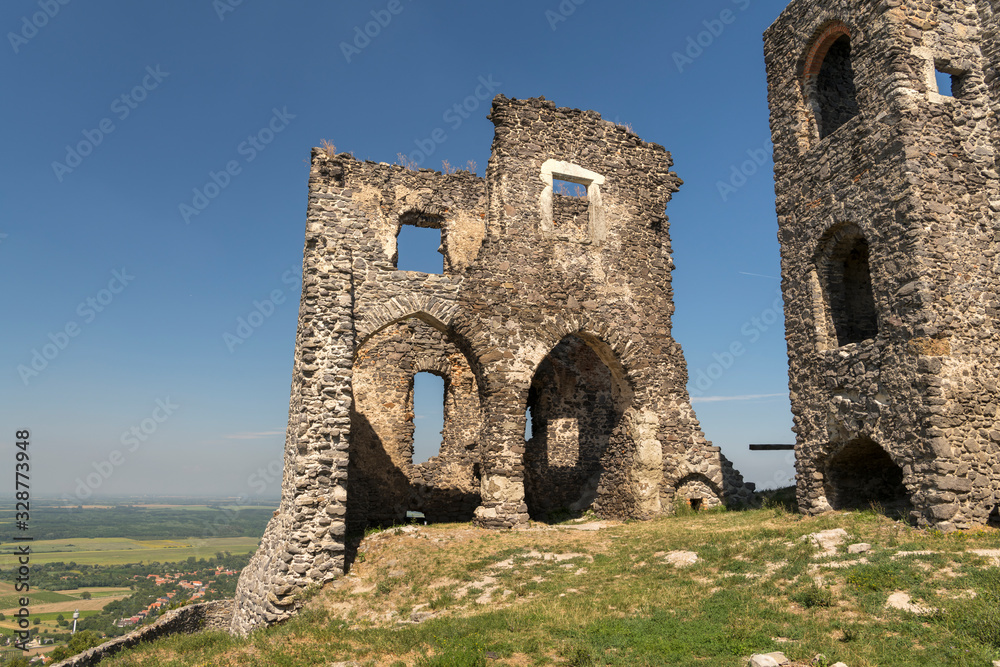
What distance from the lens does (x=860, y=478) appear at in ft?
37.0

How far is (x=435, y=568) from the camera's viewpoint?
1008 cm

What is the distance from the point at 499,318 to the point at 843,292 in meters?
7.13

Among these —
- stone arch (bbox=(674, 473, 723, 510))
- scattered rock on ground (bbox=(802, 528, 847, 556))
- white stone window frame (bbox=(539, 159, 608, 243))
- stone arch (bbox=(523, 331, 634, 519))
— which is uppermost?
white stone window frame (bbox=(539, 159, 608, 243))

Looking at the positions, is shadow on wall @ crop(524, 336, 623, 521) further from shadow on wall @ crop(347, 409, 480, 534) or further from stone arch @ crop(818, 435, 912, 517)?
stone arch @ crop(818, 435, 912, 517)

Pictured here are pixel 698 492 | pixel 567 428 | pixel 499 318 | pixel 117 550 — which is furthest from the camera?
pixel 117 550

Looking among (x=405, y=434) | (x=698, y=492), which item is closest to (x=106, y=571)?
(x=405, y=434)

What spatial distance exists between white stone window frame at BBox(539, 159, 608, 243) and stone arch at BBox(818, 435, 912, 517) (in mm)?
7198

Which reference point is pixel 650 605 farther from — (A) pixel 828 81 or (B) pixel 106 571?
(B) pixel 106 571

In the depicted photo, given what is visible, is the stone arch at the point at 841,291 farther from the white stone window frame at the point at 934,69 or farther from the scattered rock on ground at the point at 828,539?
the scattered rock on ground at the point at 828,539

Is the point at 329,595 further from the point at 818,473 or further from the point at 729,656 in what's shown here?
the point at 818,473

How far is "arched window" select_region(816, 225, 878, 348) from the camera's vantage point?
1162 cm

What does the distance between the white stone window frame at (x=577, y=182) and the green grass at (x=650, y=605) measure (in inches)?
290

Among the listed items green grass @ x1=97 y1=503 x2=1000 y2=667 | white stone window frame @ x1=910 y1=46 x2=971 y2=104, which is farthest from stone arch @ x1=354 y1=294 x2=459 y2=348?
white stone window frame @ x1=910 y1=46 x2=971 y2=104

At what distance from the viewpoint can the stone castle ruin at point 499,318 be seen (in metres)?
11.8
